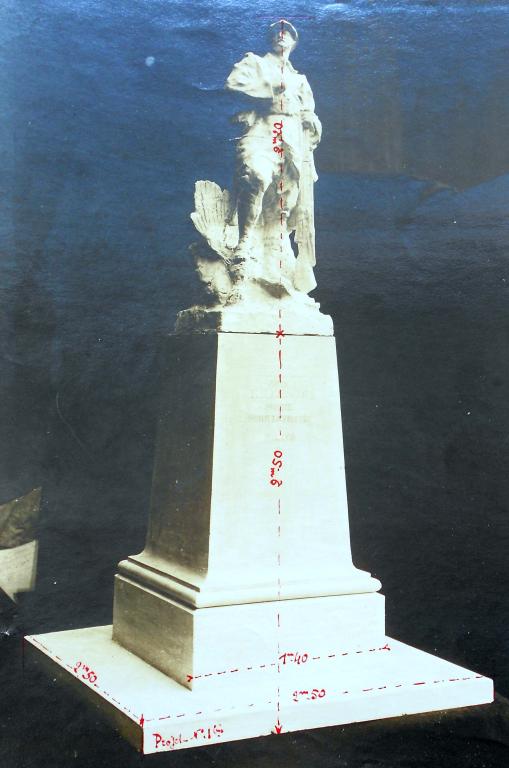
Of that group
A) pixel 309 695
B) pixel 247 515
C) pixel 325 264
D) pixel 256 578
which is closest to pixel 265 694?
pixel 309 695

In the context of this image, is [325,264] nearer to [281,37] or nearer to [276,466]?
[281,37]

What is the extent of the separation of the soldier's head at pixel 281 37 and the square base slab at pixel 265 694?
8.64 feet

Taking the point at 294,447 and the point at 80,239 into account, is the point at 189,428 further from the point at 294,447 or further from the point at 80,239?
the point at 80,239

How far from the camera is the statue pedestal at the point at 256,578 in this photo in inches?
179

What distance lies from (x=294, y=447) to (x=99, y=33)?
244cm

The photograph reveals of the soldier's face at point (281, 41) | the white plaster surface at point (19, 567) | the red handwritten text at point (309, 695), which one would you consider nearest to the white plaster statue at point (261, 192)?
the soldier's face at point (281, 41)

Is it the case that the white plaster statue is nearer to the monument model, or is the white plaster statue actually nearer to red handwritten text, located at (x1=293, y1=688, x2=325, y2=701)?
the monument model

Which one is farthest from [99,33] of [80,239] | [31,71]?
[80,239]

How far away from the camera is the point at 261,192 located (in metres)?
4.95

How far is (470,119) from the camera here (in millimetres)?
6309

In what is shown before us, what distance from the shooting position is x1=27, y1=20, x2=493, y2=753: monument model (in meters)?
4.59

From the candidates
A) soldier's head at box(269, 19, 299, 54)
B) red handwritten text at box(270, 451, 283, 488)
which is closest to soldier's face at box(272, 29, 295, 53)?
soldier's head at box(269, 19, 299, 54)

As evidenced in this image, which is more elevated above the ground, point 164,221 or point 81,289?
point 164,221

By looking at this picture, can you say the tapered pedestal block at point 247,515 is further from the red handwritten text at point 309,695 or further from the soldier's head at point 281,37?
the soldier's head at point 281,37
